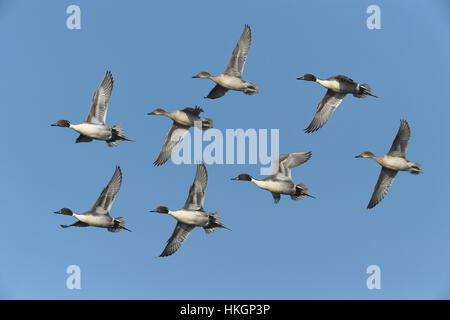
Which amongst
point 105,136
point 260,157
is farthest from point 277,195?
point 105,136

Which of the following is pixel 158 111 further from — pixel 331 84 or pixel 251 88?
pixel 331 84

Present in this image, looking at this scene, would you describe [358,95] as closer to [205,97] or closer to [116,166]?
[205,97]

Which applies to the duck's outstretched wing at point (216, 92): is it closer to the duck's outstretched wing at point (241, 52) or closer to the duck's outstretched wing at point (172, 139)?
the duck's outstretched wing at point (241, 52)

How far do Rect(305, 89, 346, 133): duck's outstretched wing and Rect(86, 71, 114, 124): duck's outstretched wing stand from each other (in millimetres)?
4879

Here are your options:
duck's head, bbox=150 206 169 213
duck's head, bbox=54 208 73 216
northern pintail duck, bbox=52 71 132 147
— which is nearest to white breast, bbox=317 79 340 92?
duck's head, bbox=150 206 169 213

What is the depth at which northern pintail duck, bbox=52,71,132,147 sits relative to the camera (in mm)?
24422

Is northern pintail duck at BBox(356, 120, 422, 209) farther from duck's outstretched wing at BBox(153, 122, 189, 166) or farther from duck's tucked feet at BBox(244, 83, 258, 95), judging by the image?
duck's outstretched wing at BBox(153, 122, 189, 166)

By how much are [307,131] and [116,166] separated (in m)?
4.62

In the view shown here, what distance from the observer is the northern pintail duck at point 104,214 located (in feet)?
78.7

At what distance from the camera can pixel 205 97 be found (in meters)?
25.7

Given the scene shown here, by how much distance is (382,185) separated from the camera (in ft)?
83.8

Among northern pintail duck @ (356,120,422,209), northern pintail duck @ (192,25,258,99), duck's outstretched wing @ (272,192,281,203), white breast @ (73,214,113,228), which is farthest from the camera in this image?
northern pintail duck @ (192,25,258,99)
